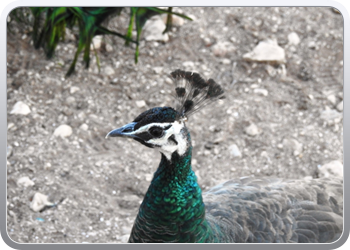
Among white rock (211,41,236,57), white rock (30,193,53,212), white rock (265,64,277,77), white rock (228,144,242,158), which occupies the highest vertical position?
white rock (211,41,236,57)

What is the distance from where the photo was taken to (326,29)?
3.65 metres

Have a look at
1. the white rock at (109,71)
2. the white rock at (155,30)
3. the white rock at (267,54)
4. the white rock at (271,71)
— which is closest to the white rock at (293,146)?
the white rock at (271,71)

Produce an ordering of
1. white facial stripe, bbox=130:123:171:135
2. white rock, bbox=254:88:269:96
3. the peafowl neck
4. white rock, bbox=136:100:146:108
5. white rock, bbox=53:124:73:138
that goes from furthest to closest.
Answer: white rock, bbox=254:88:269:96, white rock, bbox=136:100:146:108, white rock, bbox=53:124:73:138, the peafowl neck, white facial stripe, bbox=130:123:171:135

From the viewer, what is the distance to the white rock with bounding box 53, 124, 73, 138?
3.20m

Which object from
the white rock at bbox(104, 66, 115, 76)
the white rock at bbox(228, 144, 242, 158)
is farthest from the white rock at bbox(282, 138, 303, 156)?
the white rock at bbox(104, 66, 115, 76)

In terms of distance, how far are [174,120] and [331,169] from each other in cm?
177

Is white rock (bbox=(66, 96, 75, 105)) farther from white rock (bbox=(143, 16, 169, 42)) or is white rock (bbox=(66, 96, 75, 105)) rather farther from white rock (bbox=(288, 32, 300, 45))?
white rock (bbox=(288, 32, 300, 45))

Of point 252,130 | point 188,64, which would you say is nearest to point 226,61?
point 188,64

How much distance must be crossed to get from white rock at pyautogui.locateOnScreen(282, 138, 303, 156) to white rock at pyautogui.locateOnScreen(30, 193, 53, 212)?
1644 millimetres

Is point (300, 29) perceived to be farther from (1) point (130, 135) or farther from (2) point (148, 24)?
(1) point (130, 135)

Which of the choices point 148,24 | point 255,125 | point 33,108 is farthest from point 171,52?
point 33,108

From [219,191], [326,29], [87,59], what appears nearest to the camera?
[219,191]

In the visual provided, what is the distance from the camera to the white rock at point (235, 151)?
10.8 ft

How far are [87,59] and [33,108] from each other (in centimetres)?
52
